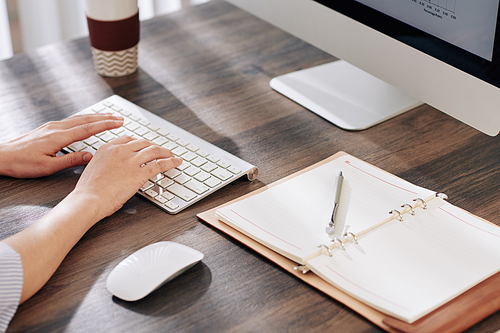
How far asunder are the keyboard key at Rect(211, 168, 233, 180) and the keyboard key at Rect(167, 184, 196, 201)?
0.18 feet

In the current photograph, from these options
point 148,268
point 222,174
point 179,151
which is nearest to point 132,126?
point 179,151

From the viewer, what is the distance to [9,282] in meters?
0.57

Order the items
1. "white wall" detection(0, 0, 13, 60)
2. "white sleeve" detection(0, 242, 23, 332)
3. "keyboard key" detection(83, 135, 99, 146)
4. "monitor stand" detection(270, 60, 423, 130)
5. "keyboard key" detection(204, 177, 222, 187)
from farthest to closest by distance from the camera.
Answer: "white wall" detection(0, 0, 13, 60)
"monitor stand" detection(270, 60, 423, 130)
"keyboard key" detection(83, 135, 99, 146)
"keyboard key" detection(204, 177, 222, 187)
"white sleeve" detection(0, 242, 23, 332)

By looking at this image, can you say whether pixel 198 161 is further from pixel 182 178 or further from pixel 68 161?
pixel 68 161

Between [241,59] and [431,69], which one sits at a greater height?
[431,69]

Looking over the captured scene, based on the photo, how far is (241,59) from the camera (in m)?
1.19

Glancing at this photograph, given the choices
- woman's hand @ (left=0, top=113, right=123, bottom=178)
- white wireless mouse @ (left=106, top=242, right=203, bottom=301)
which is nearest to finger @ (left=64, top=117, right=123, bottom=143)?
woman's hand @ (left=0, top=113, right=123, bottom=178)

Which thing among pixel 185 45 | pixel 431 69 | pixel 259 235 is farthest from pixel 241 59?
pixel 259 235

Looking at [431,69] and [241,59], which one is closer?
[431,69]

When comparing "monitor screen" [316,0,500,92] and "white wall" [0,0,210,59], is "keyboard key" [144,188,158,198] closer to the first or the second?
"monitor screen" [316,0,500,92]

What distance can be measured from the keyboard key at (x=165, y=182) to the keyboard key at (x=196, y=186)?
1.1 inches

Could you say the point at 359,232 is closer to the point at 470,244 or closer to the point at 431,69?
the point at 470,244

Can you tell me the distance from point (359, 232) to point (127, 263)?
31 cm

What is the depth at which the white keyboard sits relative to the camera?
29.5 inches
